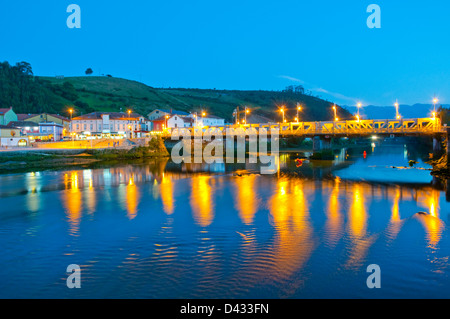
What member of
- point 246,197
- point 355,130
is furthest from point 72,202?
point 355,130

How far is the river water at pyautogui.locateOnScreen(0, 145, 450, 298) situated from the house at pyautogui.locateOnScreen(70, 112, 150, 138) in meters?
63.1

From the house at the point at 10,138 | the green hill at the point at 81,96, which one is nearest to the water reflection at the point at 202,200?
the house at the point at 10,138

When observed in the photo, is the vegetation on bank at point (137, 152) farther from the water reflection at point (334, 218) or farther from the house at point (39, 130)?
the water reflection at point (334, 218)

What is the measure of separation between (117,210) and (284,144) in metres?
80.7

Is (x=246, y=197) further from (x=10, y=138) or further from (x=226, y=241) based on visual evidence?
(x=10, y=138)

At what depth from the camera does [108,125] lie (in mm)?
98625

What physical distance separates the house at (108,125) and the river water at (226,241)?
2483 inches

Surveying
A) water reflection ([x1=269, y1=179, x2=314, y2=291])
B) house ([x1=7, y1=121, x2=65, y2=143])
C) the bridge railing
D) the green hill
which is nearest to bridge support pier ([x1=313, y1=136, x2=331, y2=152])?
the bridge railing

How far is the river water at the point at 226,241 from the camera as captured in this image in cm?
1398

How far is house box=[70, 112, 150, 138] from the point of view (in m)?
97.6

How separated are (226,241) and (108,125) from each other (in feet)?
282

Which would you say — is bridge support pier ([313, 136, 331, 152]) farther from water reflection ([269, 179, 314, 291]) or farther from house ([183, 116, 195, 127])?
house ([183, 116, 195, 127])
